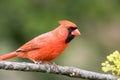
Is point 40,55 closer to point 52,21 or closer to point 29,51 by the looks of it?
point 29,51

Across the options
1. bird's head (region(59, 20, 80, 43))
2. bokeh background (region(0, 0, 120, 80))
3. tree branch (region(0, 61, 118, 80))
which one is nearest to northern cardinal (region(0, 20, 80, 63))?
bird's head (region(59, 20, 80, 43))

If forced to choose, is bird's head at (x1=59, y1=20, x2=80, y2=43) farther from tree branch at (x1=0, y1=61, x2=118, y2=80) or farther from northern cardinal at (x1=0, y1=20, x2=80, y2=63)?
tree branch at (x1=0, y1=61, x2=118, y2=80)

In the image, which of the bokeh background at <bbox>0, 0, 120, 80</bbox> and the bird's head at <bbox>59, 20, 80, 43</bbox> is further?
the bokeh background at <bbox>0, 0, 120, 80</bbox>

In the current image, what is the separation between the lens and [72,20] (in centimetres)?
1240

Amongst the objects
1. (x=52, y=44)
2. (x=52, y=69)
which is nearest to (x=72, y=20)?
(x=52, y=44)

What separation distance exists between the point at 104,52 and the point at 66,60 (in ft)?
3.14

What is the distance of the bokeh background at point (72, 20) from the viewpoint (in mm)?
11500

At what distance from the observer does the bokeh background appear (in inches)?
453

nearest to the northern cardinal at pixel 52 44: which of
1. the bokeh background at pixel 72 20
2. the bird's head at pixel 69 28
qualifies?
the bird's head at pixel 69 28

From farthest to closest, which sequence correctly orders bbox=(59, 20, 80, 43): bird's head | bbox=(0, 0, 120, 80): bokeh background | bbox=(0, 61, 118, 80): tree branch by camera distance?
bbox=(0, 0, 120, 80): bokeh background < bbox=(59, 20, 80, 43): bird's head < bbox=(0, 61, 118, 80): tree branch

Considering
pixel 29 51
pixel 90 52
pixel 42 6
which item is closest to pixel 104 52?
pixel 90 52

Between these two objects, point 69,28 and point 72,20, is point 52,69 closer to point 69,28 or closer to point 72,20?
point 69,28

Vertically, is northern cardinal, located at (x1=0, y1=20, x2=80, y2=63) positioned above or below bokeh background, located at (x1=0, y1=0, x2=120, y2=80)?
below

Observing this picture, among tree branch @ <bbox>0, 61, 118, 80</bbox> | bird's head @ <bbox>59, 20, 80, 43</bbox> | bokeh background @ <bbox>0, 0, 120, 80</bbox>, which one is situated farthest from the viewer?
bokeh background @ <bbox>0, 0, 120, 80</bbox>
